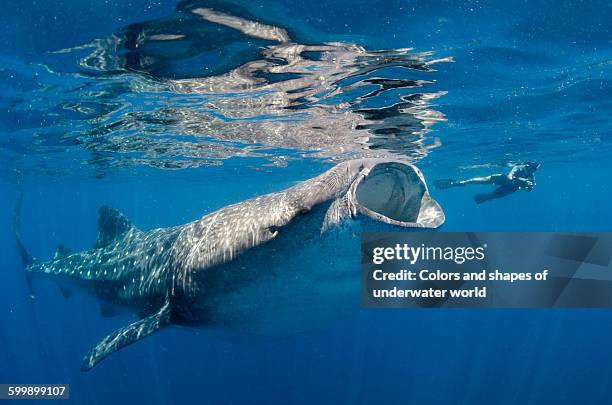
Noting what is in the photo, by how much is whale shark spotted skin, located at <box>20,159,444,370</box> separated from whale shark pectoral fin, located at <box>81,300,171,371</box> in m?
0.02

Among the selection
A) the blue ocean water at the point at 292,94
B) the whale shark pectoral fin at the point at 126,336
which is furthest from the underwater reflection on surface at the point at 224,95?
the whale shark pectoral fin at the point at 126,336

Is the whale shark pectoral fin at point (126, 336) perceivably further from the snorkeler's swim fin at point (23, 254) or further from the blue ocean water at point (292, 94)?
the snorkeler's swim fin at point (23, 254)

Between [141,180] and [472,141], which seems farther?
[141,180]

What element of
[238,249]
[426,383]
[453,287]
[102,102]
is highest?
[102,102]

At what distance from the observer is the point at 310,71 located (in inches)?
376

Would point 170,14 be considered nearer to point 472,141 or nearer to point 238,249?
point 238,249

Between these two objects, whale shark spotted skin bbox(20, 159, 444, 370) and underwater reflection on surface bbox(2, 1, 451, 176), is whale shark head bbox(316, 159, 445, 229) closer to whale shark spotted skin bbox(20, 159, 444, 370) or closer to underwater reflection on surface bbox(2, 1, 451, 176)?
whale shark spotted skin bbox(20, 159, 444, 370)

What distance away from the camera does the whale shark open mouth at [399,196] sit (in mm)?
3592

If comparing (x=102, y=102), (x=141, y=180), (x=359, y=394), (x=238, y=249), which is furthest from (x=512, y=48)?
(x=141, y=180)

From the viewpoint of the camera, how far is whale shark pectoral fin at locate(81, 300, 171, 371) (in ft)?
20.7

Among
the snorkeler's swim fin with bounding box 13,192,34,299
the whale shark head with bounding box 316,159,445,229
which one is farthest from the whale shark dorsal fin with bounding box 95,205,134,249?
the whale shark head with bounding box 316,159,445,229

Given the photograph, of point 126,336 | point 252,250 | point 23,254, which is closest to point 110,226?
point 126,336

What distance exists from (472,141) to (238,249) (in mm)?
15922

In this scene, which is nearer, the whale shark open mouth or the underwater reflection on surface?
the whale shark open mouth
